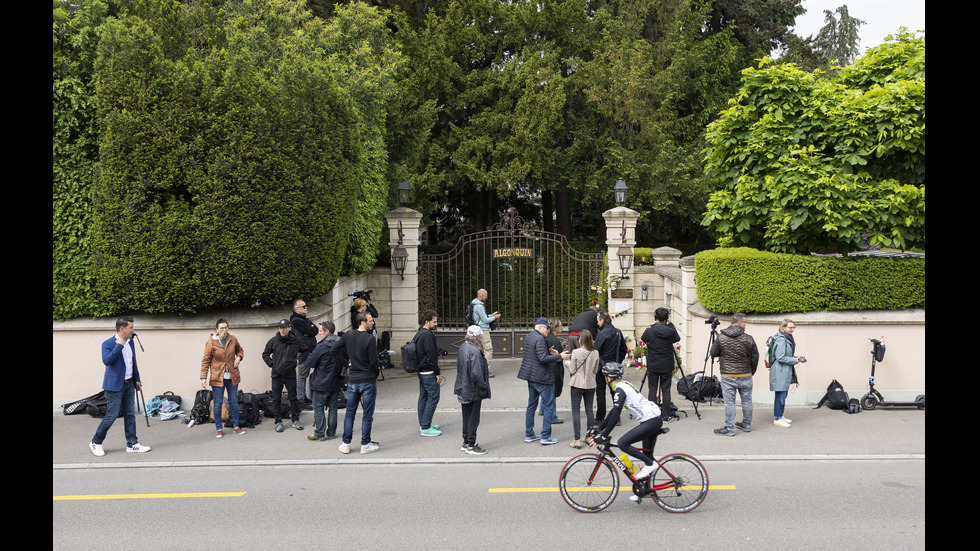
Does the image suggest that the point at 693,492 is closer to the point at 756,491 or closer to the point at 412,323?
the point at 756,491

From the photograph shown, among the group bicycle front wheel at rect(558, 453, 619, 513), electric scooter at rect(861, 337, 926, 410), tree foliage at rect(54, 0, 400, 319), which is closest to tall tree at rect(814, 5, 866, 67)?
electric scooter at rect(861, 337, 926, 410)

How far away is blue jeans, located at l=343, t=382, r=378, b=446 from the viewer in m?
9.85

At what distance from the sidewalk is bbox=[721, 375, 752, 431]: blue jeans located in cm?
23

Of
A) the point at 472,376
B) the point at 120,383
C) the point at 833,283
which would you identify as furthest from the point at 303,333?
the point at 833,283

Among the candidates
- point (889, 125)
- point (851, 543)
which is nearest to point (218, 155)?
point (851, 543)

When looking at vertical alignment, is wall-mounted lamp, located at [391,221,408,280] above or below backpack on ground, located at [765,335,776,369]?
above

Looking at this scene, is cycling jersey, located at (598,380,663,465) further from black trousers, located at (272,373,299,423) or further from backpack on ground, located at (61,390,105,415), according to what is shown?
backpack on ground, located at (61,390,105,415)

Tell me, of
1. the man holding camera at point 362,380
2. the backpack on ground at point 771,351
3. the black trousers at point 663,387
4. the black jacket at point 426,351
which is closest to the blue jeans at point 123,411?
the man holding camera at point 362,380

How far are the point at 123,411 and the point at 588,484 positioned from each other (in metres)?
6.56

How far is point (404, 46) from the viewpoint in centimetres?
2239

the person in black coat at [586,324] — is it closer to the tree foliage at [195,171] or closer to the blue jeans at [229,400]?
the tree foliage at [195,171]

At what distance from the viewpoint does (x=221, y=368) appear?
10695 mm

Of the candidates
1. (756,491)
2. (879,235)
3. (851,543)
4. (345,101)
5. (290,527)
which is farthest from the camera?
(345,101)

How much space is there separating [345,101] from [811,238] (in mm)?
8939
